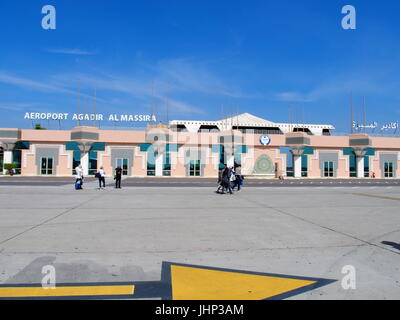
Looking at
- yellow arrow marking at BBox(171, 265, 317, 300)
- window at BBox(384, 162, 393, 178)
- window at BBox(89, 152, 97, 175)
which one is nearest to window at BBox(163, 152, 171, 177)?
window at BBox(89, 152, 97, 175)

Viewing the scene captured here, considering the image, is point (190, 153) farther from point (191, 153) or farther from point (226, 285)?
point (226, 285)

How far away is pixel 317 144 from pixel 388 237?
133 feet

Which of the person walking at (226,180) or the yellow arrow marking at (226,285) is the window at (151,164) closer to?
the person walking at (226,180)

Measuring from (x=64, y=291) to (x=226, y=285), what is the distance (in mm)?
2280

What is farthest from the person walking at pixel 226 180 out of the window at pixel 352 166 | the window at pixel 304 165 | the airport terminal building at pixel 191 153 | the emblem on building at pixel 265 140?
the window at pixel 352 166

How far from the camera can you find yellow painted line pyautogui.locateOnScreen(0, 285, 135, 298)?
12.4ft

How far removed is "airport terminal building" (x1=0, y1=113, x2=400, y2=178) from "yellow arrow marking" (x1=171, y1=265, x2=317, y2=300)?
37484mm

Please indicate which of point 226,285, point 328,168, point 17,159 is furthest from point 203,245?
point 328,168

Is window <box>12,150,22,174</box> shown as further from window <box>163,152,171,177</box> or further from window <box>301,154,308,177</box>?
window <box>301,154,308,177</box>

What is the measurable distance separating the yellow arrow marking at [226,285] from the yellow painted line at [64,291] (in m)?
0.75

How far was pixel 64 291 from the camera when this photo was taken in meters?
3.90
